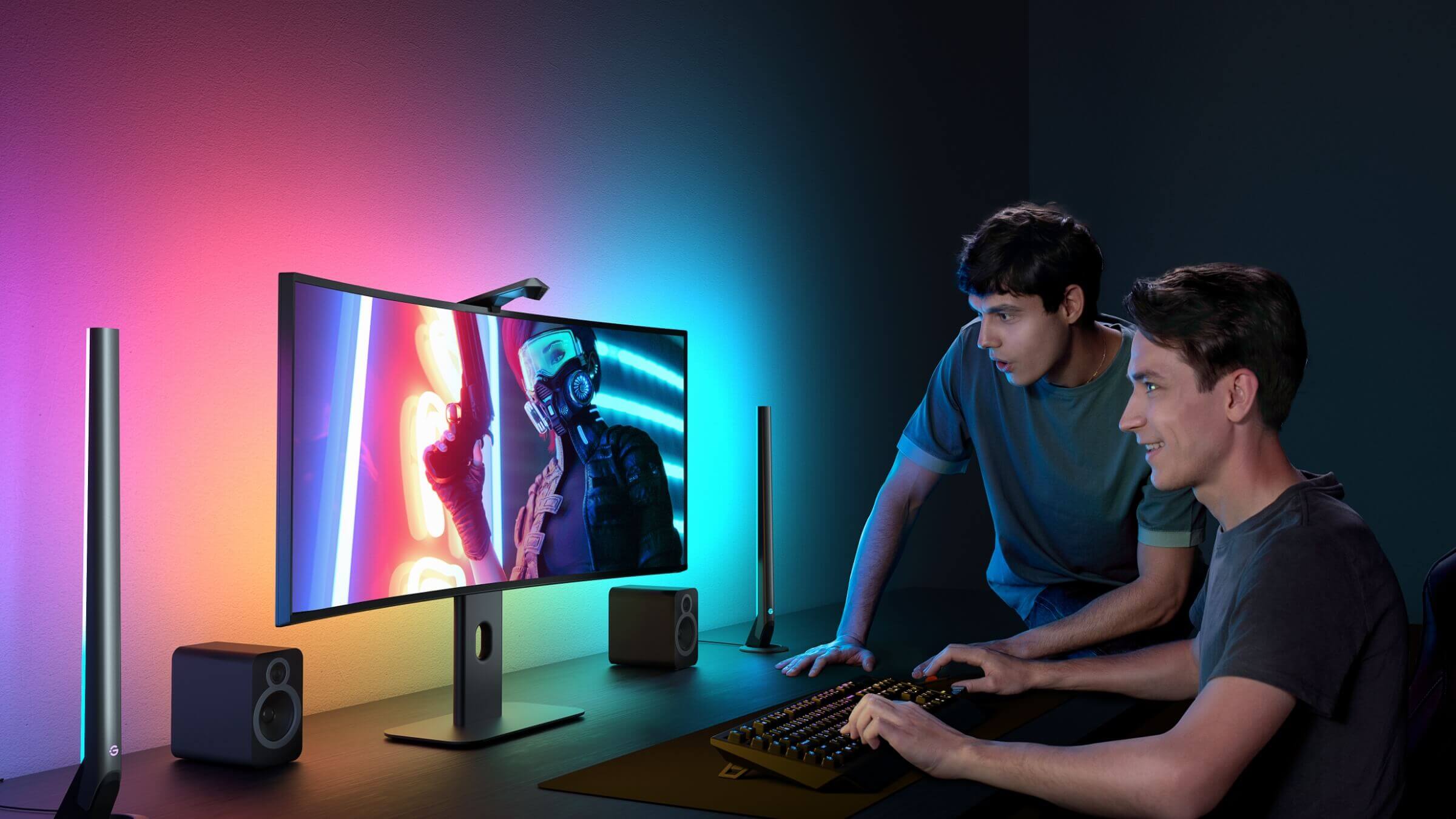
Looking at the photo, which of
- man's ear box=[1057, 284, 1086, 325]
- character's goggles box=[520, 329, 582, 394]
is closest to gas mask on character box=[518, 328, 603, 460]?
character's goggles box=[520, 329, 582, 394]

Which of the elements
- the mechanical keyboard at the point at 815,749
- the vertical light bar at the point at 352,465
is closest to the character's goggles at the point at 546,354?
the vertical light bar at the point at 352,465

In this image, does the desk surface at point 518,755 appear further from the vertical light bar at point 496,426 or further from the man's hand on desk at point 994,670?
the vertical light bar at point 496,426

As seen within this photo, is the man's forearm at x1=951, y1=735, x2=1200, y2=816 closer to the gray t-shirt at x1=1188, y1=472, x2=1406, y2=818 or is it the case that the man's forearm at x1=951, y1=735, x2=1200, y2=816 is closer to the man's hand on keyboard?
the man's hand on keyboard

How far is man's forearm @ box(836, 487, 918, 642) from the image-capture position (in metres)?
2.04

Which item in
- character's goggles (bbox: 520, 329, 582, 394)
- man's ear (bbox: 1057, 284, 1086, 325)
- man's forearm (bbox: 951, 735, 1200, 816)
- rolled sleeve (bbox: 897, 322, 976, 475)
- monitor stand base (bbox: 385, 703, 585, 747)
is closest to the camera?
man's forearm (bbox: 951, 735, 1200, 816)

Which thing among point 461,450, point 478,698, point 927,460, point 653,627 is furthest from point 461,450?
point 927,460

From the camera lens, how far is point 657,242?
232 centimetres

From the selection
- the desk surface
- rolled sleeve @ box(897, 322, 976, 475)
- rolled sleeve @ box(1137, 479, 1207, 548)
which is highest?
rolled sleeve @ box(897, 322, 976, 475)

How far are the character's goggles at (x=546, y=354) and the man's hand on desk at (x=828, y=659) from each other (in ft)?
2.10

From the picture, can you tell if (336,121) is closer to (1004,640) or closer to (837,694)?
(837,694)

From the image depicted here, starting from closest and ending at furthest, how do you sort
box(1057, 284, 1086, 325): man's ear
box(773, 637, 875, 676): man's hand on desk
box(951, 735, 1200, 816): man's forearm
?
box(951, 735, 1200, 816): man's forearm, box(773, 637, 875, 676): man's hand on desk, box(1057, 284, 1086, 325): man's ear

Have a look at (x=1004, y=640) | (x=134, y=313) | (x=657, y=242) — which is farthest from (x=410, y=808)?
(x=657, y=242)

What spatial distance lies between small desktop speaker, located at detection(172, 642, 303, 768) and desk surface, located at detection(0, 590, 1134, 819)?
0.07 ft

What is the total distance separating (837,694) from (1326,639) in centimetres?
61
